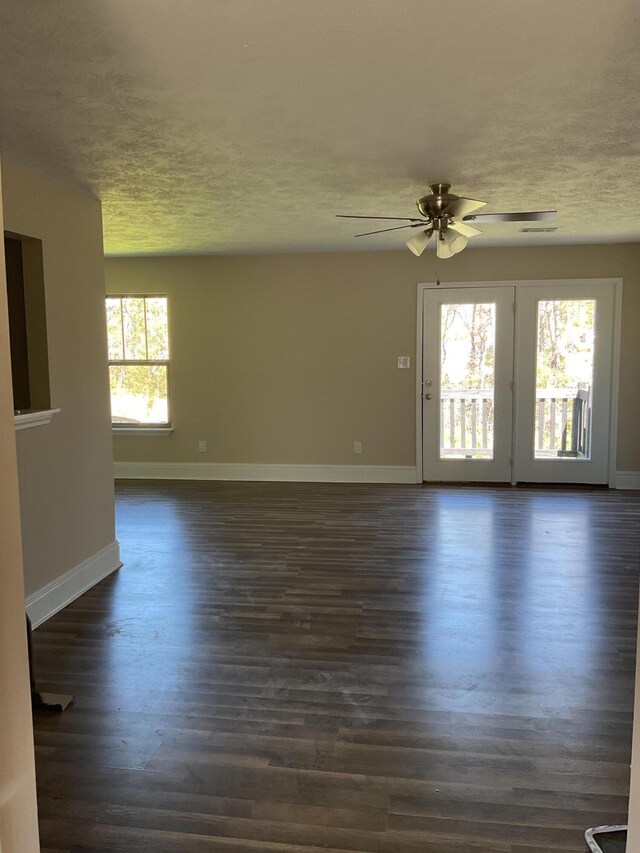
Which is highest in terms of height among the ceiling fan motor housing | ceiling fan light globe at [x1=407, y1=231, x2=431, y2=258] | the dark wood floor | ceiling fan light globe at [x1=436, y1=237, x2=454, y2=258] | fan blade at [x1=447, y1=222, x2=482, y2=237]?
the ceiling fan motor housing

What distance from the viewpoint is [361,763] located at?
2127mm

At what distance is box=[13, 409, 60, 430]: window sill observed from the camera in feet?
10.2

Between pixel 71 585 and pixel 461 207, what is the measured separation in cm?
314

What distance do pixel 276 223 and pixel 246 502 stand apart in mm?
2504

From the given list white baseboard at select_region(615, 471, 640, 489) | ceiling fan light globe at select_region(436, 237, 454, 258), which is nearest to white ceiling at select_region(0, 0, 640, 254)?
ceiling fan light globe at select_region(436, 237, 454, 258)

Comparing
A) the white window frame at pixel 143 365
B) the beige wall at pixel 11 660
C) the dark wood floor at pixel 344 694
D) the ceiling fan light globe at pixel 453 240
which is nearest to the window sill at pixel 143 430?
the white window frame at pixel 143 365

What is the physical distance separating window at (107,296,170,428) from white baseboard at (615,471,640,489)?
4741 mm

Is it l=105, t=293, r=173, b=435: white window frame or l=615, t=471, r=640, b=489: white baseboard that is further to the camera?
l=105, t=293, r=173, b=435: white window frame

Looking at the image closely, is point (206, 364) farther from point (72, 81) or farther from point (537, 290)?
point (72, 81)

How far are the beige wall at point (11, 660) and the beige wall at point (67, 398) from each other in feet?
8.05

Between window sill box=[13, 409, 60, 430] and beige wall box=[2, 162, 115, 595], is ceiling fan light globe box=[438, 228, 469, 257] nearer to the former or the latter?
beige wall box=[2, 162, 115, 595]

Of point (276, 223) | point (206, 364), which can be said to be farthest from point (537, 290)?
point (206, 364)

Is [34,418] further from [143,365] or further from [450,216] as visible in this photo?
[143,365]

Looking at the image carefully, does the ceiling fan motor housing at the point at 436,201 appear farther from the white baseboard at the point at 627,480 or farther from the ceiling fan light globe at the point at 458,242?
the white baseboard at the point at 627,480
